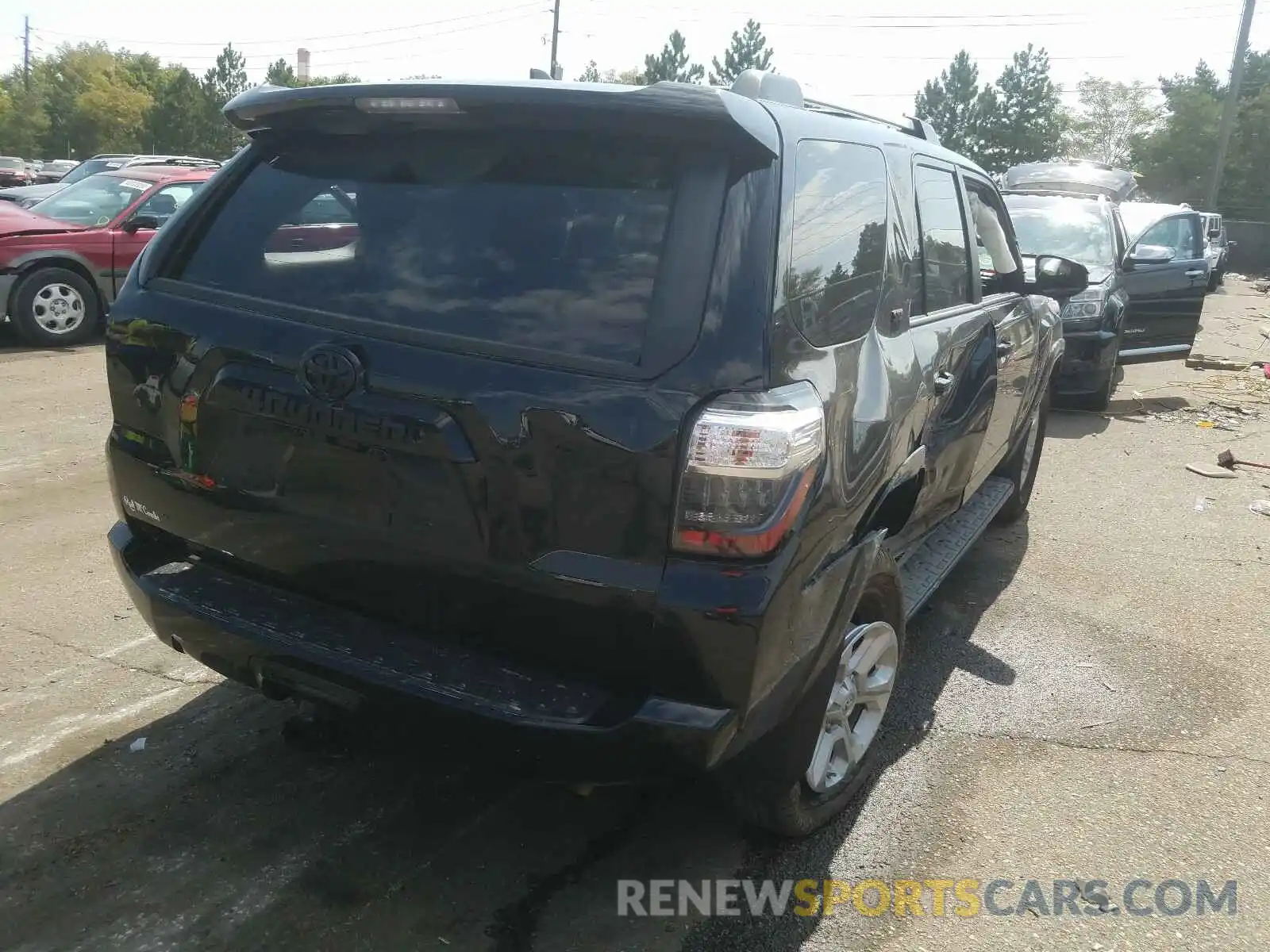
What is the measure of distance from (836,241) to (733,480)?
2.87ft

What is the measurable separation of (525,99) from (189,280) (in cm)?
103

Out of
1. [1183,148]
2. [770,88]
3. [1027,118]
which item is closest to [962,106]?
[1027,118]


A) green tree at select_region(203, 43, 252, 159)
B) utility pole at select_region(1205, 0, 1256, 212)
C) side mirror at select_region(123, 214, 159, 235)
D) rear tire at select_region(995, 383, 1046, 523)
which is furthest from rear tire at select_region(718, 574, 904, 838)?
green tree at select_region(203, 43, 252, 159)

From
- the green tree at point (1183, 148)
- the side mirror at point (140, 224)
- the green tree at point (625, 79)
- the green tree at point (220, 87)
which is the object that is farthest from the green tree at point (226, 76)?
the side mirror at point (140, 224)

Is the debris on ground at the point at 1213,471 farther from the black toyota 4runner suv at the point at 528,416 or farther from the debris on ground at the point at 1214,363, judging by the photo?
the black toyota 4runner suv at the point at 528,416

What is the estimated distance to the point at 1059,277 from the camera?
16.8ft

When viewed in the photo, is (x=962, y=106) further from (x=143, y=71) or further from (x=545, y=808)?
(x=545, y=808)

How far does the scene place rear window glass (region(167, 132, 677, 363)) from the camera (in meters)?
Answer: 2.39

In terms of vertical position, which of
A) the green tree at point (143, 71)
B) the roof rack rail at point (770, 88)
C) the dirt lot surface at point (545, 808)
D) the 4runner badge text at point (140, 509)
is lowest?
the dirt lot surface at point (545, 808)

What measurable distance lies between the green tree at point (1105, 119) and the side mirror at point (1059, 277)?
86.7 metres

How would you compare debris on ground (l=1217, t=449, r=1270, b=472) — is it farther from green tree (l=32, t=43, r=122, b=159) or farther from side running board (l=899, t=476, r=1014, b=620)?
green tree (l=32, t=43, r=122, b=159)

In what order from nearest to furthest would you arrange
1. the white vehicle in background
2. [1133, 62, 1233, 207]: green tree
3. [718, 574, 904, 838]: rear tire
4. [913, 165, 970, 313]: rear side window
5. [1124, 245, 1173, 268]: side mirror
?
[718, 574, 904, 838]: rear tire → [913, 165, 970, 313]: rear side window → [1124, 245, 1173, 268]: side mirror → the white vehicle in background → [1133, 62, 1233, 207]: green tree

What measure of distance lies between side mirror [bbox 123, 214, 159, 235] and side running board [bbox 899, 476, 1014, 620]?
332 inches

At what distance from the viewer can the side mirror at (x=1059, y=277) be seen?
5121mm
